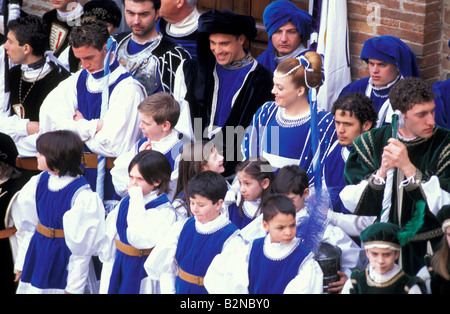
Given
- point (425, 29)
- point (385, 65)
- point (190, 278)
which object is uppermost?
point (425, 29)

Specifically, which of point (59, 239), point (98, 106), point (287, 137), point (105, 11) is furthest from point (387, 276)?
point (105, 11)

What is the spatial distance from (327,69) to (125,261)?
7.40 ft

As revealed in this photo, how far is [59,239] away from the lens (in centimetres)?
578

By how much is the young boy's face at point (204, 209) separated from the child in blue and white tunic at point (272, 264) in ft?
0.80

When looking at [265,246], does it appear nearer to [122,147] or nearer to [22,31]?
[122,147]

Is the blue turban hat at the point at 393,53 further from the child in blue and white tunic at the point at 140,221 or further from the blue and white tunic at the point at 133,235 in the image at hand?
the blue and white tunic at the point at 133,235

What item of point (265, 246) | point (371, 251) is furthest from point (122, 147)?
point (371, 251)

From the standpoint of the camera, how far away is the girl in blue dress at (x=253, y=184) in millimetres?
5508

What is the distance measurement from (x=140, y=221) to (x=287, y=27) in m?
2.09

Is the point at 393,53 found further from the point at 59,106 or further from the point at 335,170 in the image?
the point at 59,106

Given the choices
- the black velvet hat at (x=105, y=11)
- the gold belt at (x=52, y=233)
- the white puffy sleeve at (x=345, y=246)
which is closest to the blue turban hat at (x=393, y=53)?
the white puffy sleeve at (x=345, y=246)

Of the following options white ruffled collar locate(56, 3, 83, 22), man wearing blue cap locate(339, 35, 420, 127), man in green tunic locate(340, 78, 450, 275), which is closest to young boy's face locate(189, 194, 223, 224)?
man in green tunic locate(340, 78, 450, 275)

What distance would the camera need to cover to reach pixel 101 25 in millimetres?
6766

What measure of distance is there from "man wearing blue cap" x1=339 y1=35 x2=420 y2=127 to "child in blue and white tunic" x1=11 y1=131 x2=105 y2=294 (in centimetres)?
202
